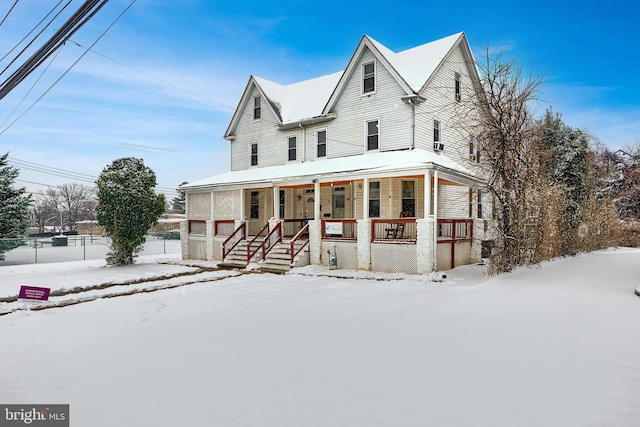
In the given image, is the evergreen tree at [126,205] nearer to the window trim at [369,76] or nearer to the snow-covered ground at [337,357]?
the snow-covered ground at [337,357]

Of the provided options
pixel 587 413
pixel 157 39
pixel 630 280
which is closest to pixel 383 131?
pixel 630 280

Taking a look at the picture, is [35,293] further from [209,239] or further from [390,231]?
[390,231]

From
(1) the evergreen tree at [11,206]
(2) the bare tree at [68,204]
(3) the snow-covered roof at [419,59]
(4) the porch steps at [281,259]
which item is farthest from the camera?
(2) the bare tree at [68,204]

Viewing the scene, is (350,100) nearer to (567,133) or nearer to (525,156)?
(525,156)

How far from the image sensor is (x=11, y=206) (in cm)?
2331

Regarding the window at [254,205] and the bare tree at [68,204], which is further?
the bare tree at [68,204]

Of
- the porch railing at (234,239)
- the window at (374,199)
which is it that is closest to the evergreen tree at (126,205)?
the porch railing at (234,239)

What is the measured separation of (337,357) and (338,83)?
52.9 feet

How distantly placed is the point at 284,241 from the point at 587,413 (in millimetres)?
Result: 14183

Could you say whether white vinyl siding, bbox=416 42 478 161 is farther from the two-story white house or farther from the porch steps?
the porch steps

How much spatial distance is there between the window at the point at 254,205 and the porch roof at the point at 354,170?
1.62 m

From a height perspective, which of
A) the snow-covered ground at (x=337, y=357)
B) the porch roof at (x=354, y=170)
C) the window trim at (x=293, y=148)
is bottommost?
the snow-covered ground at (x=337, y=357)

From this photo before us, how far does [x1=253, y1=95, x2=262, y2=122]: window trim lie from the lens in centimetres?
2273

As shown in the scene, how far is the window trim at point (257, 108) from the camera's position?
22.7 metres
